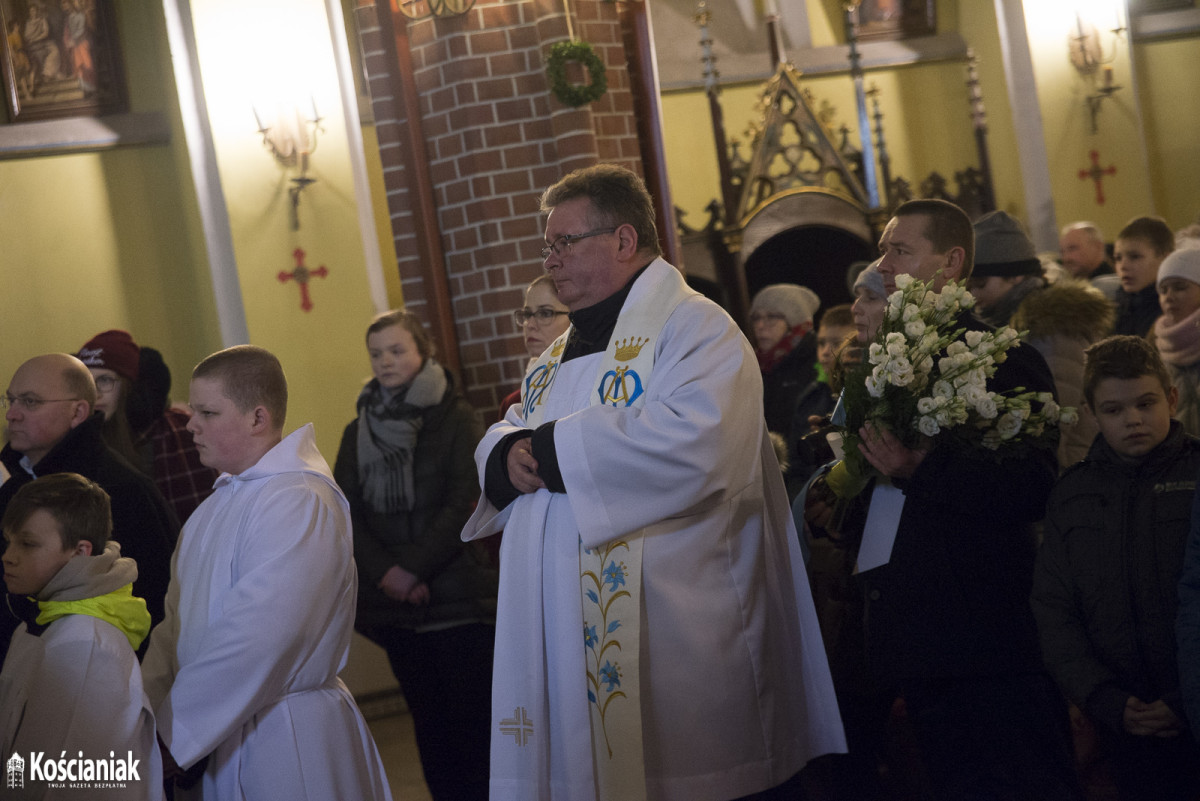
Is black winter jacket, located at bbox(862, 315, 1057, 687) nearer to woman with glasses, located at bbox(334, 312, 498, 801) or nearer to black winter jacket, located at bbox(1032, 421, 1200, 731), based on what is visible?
black winter jacket, located at bbox(1032, 421, 1200, 731)

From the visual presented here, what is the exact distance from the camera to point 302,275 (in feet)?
20.9

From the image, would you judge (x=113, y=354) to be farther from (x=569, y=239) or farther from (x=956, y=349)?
(x=956, y=349)

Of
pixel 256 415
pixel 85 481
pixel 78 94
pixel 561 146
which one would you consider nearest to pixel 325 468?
pixel 256 415

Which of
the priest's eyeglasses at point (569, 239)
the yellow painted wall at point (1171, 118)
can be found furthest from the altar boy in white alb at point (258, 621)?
the yellow painted wall at point (1171, 118)

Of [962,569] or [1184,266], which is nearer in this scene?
[962,569]

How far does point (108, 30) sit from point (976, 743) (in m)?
6.23

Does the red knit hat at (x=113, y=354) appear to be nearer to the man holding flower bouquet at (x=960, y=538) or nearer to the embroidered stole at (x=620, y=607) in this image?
the embroidered stole at (x=620, y=607)

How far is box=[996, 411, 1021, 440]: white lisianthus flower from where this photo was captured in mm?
2902

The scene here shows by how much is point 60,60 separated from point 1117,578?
20.7 ft

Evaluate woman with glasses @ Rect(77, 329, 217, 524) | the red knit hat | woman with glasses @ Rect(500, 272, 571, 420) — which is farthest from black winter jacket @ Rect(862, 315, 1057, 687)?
the red knit hat

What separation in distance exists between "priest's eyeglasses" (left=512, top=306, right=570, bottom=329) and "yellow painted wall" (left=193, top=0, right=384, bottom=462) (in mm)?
2247

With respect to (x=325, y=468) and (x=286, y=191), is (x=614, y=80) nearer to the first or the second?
(x=286, y=191)

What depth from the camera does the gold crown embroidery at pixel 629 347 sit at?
3023mm

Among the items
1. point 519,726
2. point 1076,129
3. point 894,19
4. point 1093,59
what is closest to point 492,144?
point 519,726
